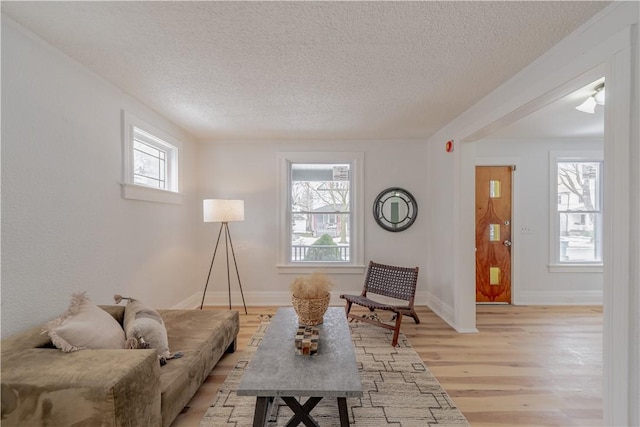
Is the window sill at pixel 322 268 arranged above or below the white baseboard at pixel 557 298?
above

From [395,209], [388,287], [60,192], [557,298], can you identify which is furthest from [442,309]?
[60,192]

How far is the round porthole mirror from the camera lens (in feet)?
13.7

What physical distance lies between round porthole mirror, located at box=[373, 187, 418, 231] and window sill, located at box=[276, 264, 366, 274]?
0.74 m

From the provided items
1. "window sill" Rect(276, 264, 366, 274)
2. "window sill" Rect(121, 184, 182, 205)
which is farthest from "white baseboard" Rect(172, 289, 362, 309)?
"window sill" Rect(121, 184, 182, 205)

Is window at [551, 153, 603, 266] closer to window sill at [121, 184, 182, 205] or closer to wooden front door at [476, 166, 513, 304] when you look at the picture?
wooden front door at [476, 166, 513, 304]

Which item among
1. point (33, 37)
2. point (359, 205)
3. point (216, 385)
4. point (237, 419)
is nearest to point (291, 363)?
point (237, 419)

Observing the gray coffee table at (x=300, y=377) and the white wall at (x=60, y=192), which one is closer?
the gray coffee table at (x=300, y=377)

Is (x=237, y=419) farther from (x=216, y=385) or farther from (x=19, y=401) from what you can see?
(x=19, y=401)

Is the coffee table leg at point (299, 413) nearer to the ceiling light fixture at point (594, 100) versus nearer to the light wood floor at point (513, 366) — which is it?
the light wood floor at point (513, 366)

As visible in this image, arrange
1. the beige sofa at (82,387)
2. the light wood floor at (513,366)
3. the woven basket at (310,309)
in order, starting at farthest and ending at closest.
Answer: the woven basket at (310,309) < the light wood floor at (513,366) < the beige sofa at (82,387)

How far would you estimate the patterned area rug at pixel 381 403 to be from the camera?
1.79 m

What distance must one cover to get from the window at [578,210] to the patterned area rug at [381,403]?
134 inches

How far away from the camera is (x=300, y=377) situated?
1.52 meters

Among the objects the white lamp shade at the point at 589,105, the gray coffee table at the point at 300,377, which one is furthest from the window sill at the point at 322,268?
the white lamp shade at the point at 589,105
